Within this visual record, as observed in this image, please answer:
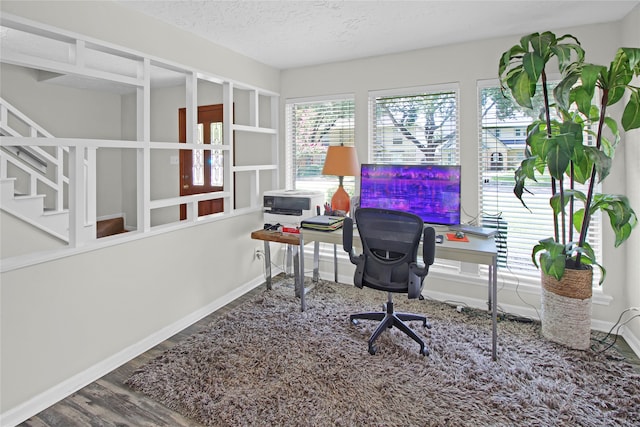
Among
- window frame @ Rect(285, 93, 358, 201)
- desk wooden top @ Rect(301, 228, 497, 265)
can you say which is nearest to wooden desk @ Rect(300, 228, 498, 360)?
desk wooden top @ Rect(301, 228, 497, 265)

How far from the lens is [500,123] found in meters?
3.02

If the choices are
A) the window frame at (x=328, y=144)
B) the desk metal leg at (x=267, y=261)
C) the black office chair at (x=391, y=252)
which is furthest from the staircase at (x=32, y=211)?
the black office chair at (x=391, y=252)

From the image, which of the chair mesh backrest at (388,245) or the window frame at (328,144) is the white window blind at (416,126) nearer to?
the window frame at (328,144)

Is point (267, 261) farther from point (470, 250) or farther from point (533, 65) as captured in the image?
point (533, 65)

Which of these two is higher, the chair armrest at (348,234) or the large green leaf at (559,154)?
the large green leaf at (559,154)

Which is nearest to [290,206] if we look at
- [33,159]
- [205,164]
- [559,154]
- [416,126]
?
[416,126]

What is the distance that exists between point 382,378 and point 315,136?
265cm

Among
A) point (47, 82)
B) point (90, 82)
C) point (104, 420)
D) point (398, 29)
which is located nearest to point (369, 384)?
point (104, 420)

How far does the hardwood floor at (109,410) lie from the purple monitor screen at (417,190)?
83.8 inches

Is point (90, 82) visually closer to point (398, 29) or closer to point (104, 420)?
point (398, 29)

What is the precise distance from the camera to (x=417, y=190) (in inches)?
113

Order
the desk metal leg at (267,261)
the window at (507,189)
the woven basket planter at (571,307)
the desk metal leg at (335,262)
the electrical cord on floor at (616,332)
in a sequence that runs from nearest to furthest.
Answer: the woven basket planter at (571,307) → the electrical cord on floor at (616,332) → the window at (507,189) → the desk metal leg at (267,261) → the desk metal leg at (335,262)

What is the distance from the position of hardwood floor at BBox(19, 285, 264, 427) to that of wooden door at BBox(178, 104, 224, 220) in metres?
2.58

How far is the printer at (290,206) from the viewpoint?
3.33 metres
